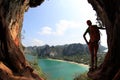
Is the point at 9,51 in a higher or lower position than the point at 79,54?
higher

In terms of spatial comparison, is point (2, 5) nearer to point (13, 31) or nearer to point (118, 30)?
point (13, 31)

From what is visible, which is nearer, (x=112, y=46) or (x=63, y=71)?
→ (x=112, y=46)

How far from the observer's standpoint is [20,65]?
15.1 meters

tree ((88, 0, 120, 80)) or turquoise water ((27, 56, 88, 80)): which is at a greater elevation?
tree ((88, 0, 120, 80))

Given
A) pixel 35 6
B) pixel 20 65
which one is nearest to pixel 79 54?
pixel 35 6

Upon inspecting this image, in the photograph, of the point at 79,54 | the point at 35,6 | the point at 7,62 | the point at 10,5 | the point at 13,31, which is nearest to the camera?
the point at 7,62

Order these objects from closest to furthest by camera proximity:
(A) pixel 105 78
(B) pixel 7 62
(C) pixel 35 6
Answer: (A) pixel 105 78, (B) pixel 7 62, (C) pixel 35 6

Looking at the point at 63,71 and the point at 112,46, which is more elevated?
the point at 112,46

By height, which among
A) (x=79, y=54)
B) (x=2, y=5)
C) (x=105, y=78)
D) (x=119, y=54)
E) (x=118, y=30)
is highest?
(x=2, y=5)

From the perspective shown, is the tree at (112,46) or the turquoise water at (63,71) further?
the turquoise water at (63,71)

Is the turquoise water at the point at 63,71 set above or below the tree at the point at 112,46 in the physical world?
below

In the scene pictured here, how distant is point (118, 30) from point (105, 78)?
92.0 inches

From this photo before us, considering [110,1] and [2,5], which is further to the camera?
Result: [2,5]

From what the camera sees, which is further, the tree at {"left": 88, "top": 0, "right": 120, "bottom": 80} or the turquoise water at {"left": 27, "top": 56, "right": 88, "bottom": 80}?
the turquoise water at {"left": 27, "top": 56, "right": 88, "bottom": 80}
